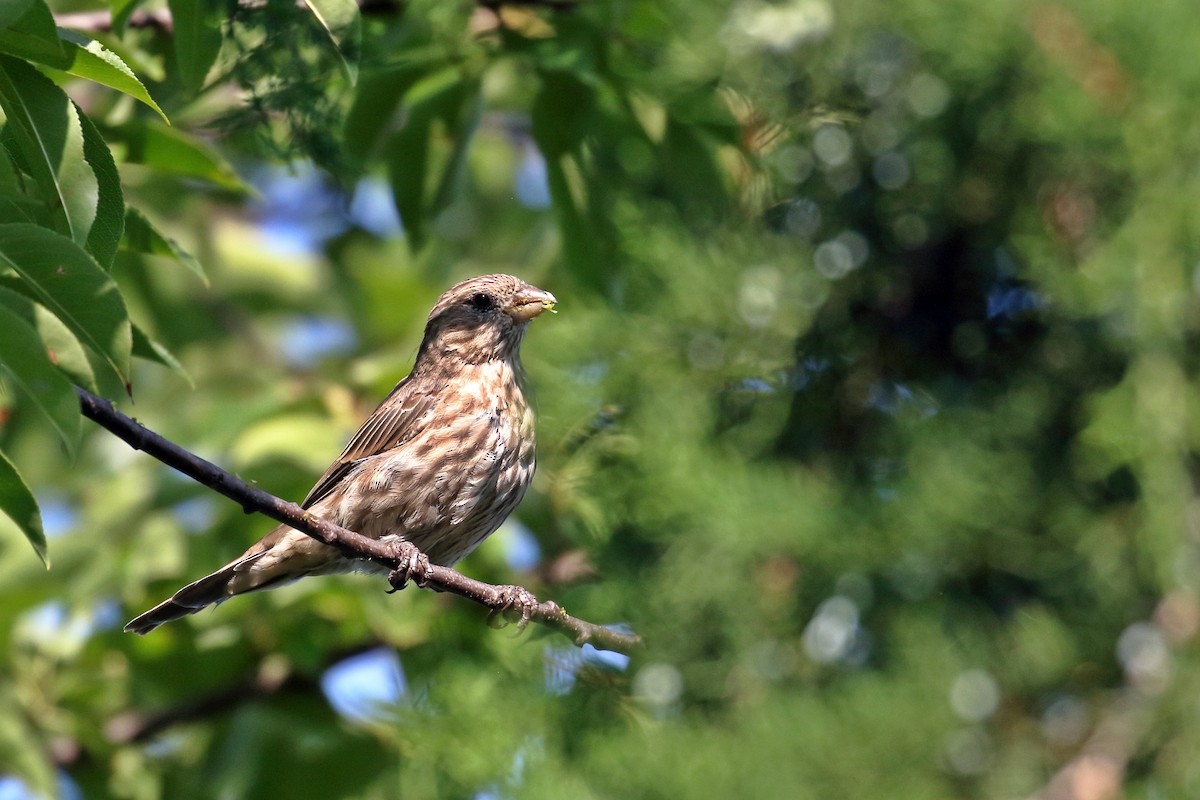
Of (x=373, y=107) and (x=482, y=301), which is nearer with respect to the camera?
(x=373, y=107)

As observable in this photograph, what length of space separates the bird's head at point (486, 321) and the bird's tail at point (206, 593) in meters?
0.78

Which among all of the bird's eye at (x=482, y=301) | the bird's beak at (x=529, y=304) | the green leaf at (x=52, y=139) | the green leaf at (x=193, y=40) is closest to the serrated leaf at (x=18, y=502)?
the green leaf at (x=52, y=139)

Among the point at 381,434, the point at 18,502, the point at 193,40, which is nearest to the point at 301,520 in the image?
the point at 18,502

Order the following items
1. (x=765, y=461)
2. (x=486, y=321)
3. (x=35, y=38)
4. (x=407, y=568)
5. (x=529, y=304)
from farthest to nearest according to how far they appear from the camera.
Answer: (x=765, y=461) → (x=486, y=321) → (x=529, y=304) → (x=407, y=568) → (x=35, y=38)

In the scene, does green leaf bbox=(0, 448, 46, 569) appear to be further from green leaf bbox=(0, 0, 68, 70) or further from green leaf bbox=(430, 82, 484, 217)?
green leaf bbox=(430, 82, 484, 217)

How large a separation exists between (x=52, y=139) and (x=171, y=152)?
1.14 m

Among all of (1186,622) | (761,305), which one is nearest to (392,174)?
(761,305)

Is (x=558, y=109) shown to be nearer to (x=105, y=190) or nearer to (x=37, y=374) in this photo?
(x=105, y=190)

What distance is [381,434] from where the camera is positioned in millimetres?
3475

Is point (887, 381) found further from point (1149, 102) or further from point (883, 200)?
point (1149, 102)

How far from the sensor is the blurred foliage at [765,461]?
3580 mm

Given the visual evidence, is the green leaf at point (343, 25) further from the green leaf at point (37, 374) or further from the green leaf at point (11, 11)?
the green leaf at point (37, 374)

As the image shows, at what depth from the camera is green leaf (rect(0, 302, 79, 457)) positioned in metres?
1.59

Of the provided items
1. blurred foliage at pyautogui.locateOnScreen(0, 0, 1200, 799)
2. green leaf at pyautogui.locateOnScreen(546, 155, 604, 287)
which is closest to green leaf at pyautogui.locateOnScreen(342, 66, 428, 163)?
blurred foliage at pyautogui.locateOnScreen(0, 0, 1200, 799)
